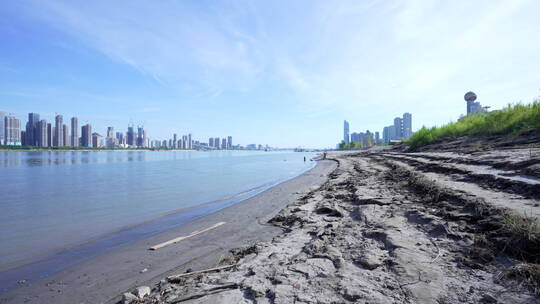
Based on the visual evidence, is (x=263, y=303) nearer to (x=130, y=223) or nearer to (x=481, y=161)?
(x=130, y=223)

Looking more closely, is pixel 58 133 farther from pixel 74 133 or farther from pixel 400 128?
pixel 400 128

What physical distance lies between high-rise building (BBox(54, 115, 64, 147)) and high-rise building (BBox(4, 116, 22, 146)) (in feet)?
65.1

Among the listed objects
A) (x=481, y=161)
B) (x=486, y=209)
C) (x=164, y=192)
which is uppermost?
(x=481, y=161)

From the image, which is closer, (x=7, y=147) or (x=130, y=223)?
(x=130, y=223)

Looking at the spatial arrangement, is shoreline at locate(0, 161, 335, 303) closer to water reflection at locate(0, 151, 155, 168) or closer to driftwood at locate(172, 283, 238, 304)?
driftwood at locate(172, 283, 238, 304)

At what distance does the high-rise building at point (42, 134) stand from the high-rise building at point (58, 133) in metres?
5.04

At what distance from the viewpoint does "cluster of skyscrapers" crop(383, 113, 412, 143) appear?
15307 cm

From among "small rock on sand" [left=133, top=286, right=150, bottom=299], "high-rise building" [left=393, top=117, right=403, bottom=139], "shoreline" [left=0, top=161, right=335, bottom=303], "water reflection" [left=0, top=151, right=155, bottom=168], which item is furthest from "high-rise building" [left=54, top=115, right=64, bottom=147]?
"high-rise building" [left=393, top=117, right=403, bottom=139]

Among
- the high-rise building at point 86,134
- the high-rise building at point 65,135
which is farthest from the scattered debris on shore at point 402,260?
the high-rise building at point 86,134

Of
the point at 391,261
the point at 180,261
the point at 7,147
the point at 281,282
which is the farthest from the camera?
the point at 7,147

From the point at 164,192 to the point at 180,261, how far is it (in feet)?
35.7

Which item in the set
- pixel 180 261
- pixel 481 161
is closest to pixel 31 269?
pixel 180 261

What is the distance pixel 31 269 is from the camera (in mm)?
4914

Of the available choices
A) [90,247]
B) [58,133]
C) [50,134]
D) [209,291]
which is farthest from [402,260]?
[58,133]
